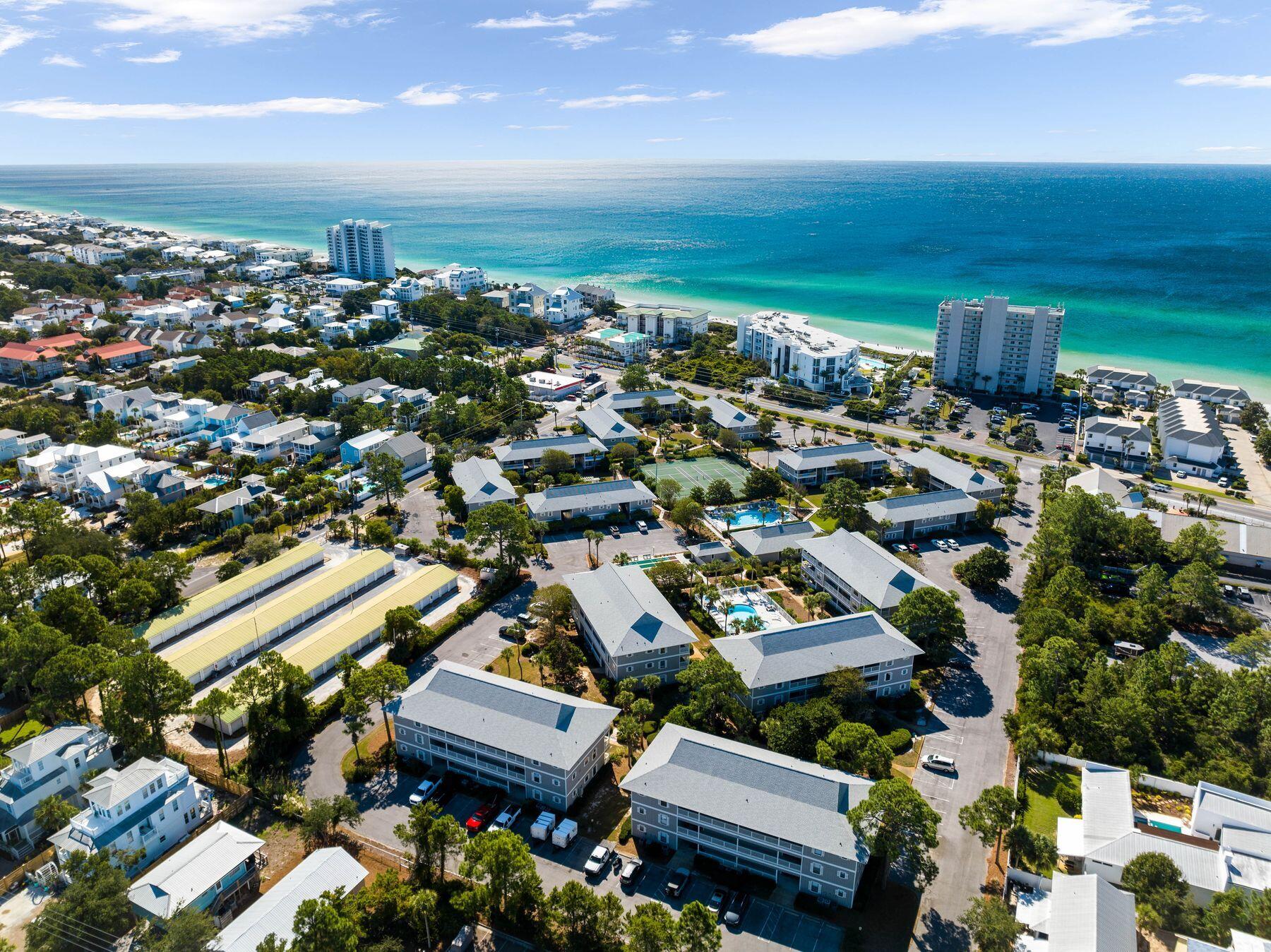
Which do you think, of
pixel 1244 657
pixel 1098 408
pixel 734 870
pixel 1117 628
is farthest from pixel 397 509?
pixel 1098 408

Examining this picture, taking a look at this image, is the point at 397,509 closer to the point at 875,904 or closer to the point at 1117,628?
the point at 875,904

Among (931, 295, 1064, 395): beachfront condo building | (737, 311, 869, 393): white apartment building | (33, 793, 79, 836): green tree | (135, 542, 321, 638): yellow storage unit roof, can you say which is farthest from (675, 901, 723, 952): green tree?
(931, 295, 1064, 395): beachfront condo building

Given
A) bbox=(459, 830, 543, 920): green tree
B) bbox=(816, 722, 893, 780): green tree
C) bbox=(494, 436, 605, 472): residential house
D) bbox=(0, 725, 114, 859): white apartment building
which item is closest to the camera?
bbox=(459, 830, 543, 920): green tree

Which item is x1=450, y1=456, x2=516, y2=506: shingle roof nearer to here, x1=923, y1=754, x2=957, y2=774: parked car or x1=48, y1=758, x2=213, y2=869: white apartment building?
x1=48, y1=758, x2=213, y2=869: white apartment building

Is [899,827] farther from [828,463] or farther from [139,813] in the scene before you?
[828,463]

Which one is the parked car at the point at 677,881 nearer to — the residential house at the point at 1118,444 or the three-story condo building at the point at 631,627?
the three-story condo building at the point at 631,627

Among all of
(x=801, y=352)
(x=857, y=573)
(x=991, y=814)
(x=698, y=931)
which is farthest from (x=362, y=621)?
(x=801, y=352)

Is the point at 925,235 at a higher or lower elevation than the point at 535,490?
higher
